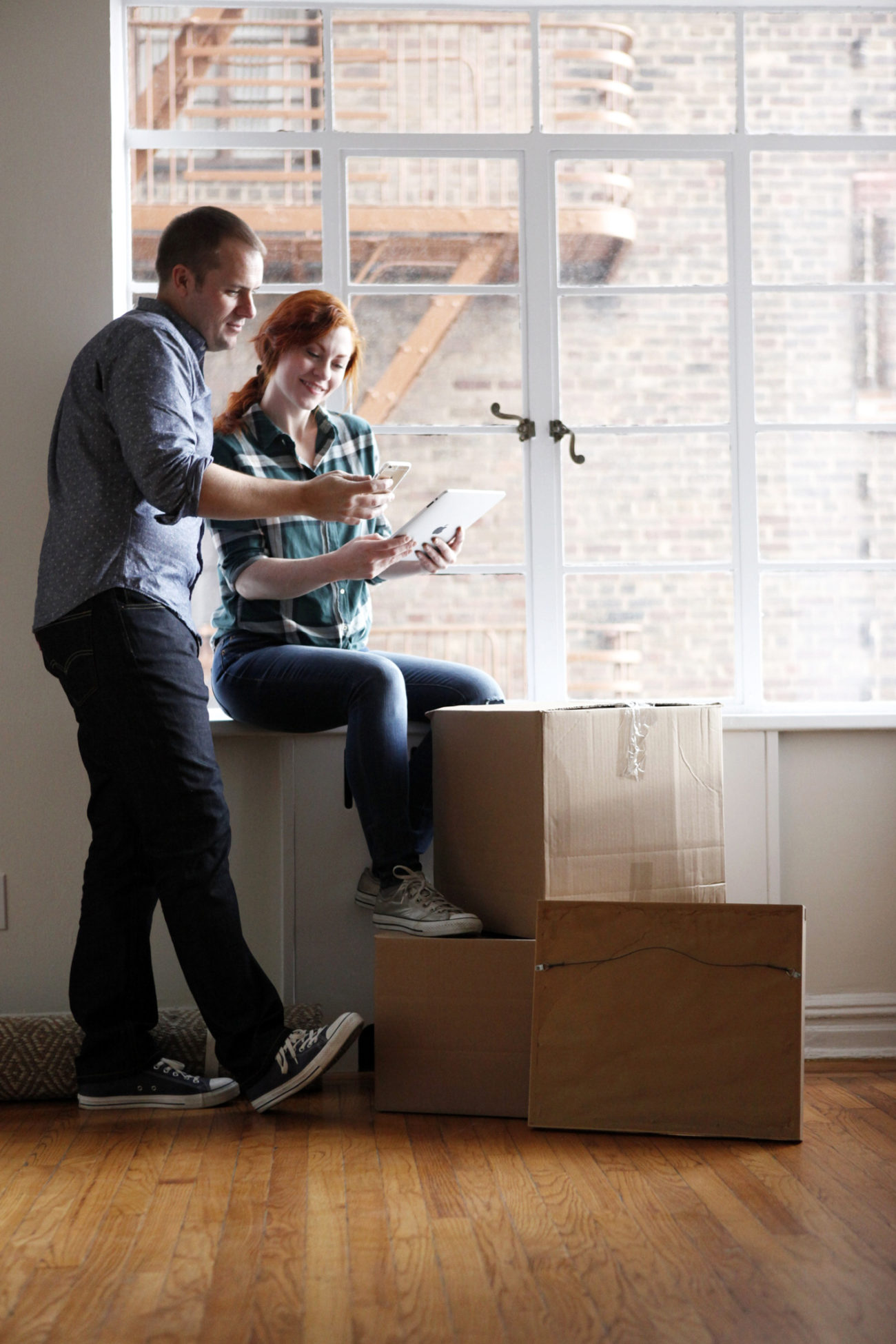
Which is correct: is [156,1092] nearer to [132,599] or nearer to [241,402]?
[132,599]

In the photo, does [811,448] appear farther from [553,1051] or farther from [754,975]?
[553,1051]

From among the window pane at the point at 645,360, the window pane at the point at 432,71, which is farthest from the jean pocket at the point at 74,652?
the window pane at the point at 432,71

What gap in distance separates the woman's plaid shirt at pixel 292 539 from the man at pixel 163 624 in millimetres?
238

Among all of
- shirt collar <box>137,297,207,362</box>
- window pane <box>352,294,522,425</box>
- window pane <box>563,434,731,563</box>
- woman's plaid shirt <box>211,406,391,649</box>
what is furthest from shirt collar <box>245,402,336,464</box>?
window pane <box>563,434,731,563</box>

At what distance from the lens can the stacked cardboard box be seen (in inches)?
71.6

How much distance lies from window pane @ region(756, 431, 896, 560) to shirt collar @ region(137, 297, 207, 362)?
1242 millimetres

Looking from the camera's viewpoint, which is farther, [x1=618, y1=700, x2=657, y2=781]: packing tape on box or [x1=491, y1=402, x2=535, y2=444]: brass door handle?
[x1=491, y1=402, x2=535, y2=444]: brass door handle

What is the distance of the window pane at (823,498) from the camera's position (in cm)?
260

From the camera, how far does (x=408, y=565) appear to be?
237 centimetres

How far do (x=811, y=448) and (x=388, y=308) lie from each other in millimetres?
955

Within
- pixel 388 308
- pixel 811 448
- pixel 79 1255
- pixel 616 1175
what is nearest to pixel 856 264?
pixel 811 448

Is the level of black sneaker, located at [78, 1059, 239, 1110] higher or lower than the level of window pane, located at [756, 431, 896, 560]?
lower

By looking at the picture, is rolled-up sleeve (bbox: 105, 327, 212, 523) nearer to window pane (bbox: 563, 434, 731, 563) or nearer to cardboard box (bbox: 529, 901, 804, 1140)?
cardboard box (bbox: 529, 901, 804, 1140)

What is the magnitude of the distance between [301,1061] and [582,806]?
23.8 inches
